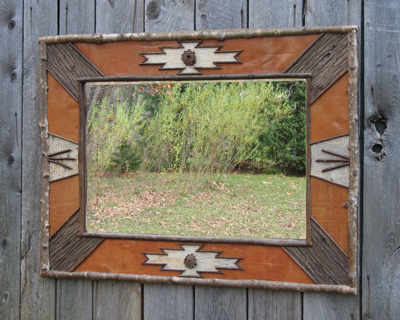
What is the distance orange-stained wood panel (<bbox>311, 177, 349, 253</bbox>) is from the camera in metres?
1.27

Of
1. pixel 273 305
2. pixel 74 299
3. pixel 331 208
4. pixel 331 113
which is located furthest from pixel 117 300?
pixel 331 113

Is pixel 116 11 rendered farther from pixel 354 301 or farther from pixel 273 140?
pixel 354 301

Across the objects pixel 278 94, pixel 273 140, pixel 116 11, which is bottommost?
pixel 273 140

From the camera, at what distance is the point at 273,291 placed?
53.7 inches

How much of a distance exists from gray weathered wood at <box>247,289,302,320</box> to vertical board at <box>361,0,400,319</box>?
1.03 feet

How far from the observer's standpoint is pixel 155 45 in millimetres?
1360

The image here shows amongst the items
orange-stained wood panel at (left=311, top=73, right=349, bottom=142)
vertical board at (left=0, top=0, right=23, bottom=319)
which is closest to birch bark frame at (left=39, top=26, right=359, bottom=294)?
orange-stained wood panel at (left=311, top=73, right=349, bottom=142)

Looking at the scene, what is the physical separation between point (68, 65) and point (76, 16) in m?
0.23

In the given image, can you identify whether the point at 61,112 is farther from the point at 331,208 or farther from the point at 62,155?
the point at 331,208

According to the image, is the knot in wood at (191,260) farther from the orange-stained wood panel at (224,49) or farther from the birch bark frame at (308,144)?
the orange-stained wood panel at (224,49)

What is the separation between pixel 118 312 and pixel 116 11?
132cm

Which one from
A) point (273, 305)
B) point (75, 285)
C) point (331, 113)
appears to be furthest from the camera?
point (75, 285)

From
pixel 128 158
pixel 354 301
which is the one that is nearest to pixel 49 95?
pixel 128 158

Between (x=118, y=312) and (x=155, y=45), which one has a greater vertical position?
(x=155, y=45)
